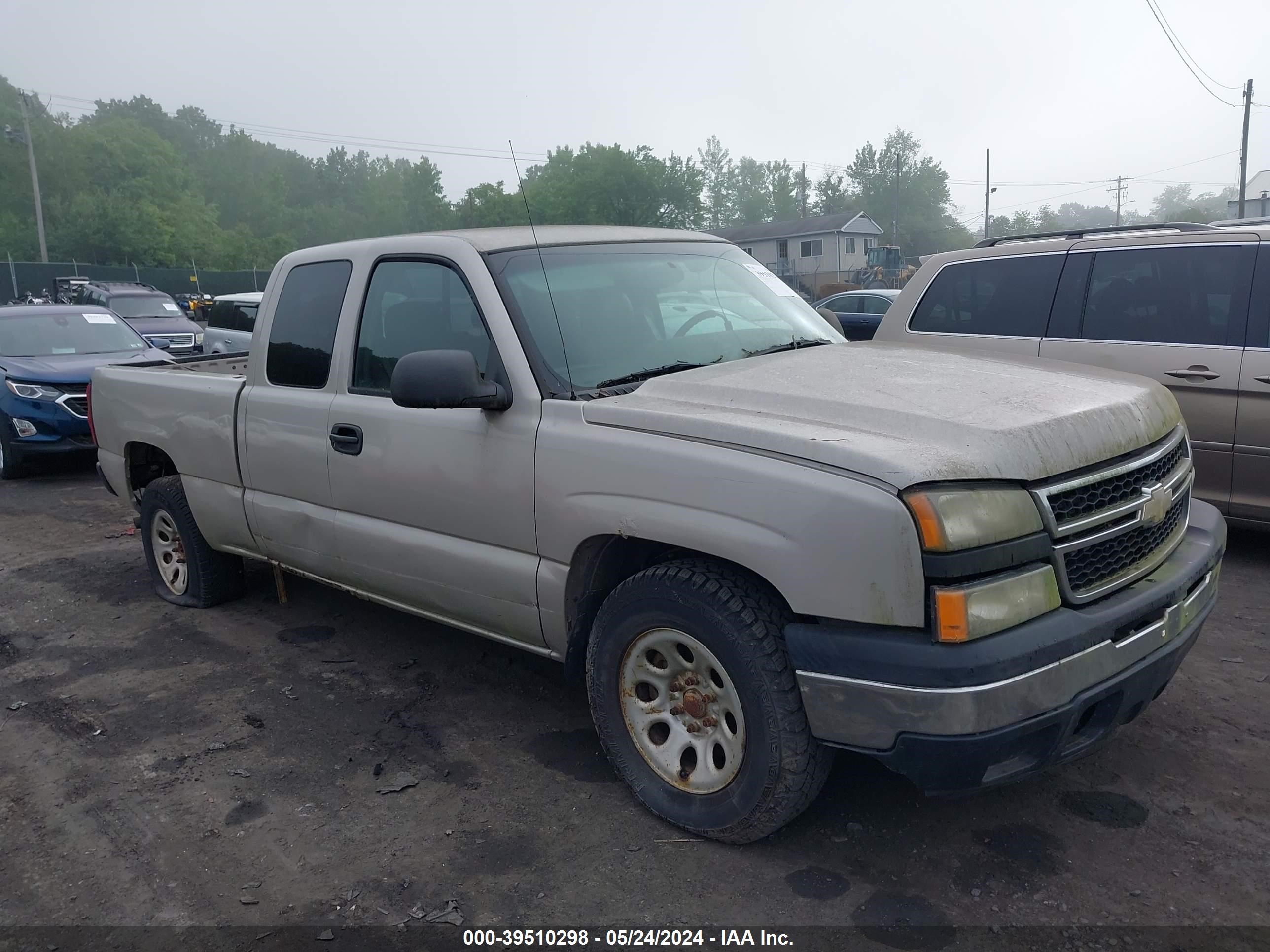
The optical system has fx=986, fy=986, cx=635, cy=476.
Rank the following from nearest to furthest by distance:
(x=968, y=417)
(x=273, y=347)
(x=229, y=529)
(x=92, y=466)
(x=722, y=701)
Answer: (x=968, y=417)
(x=722, y=701)
(x=273, y=347)
(x=229, y=529)
(x=92, y=466)

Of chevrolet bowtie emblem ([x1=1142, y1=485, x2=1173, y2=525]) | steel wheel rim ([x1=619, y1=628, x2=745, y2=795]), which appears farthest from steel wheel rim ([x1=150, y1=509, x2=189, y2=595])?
chevrolet bowtie emblem ([x1=1142, y1=485, x2=1173, y2=525])

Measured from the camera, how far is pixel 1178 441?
3408 mm

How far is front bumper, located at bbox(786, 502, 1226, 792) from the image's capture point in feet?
8.08

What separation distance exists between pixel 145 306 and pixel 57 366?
398 inches

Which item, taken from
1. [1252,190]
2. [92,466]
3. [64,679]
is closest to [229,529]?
[64,679]

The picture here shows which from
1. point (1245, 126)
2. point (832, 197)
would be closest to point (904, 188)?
point (832, 197)

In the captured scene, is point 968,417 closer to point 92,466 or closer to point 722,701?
point 722,701

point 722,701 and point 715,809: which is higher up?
point 722,701

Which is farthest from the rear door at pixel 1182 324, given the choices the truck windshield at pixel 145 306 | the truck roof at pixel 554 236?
the truck windshield at pixel 145 306

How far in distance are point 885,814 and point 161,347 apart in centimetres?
1671

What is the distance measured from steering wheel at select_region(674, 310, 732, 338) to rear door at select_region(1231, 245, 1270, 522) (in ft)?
10.9

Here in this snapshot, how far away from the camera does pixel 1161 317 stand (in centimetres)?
571

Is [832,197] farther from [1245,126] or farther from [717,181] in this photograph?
[1245,126]

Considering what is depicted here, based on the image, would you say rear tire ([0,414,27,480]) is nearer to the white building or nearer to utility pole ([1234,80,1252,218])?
utility pole ([1234,80,1252,218])
